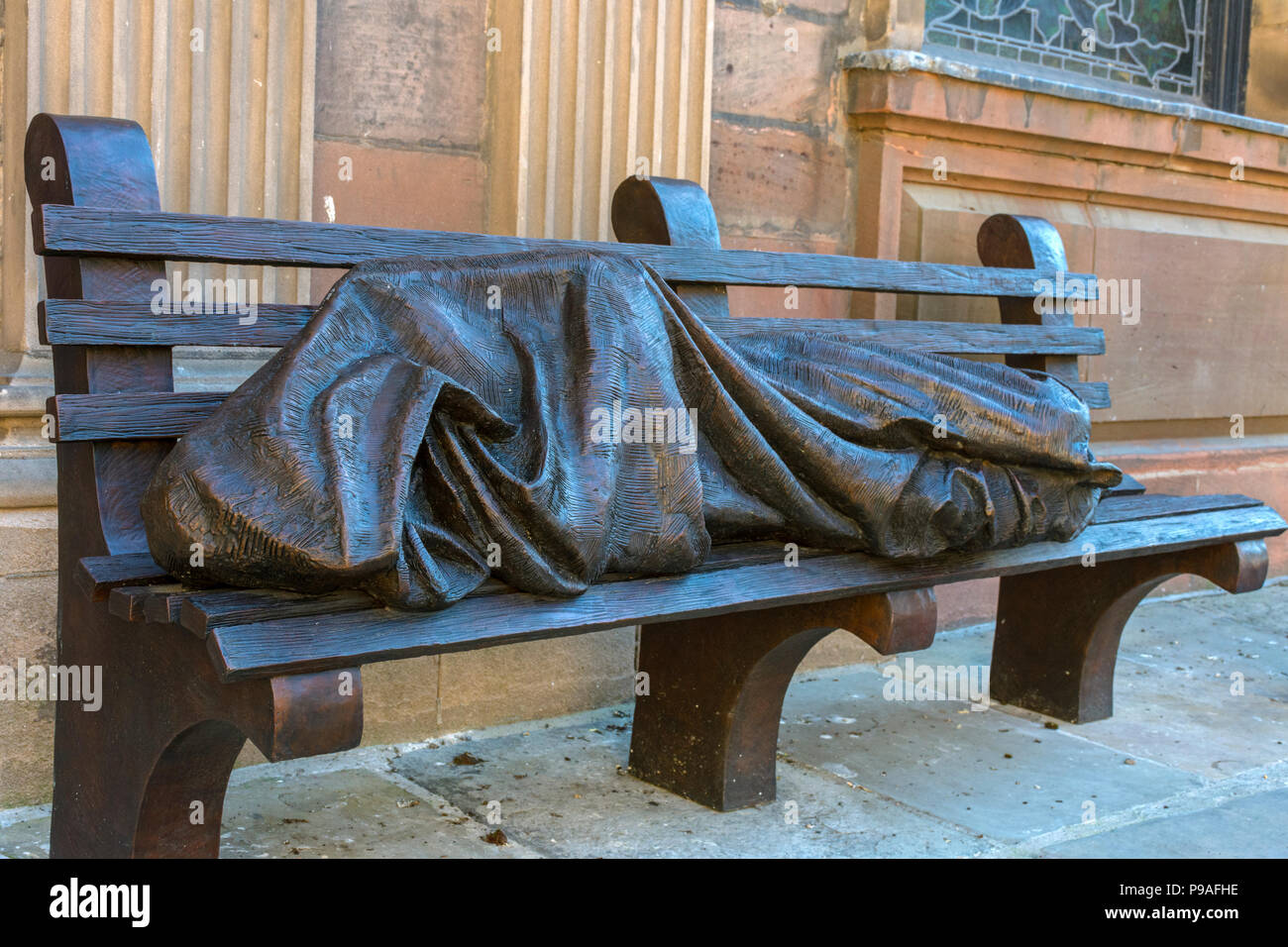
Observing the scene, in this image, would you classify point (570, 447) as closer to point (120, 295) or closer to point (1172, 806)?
point (120, 295)

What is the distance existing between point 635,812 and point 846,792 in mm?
485

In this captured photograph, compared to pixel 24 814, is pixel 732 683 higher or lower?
higher

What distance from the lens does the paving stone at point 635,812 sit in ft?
9.07

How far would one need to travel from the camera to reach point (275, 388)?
2086 mm

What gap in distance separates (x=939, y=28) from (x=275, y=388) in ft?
11.4

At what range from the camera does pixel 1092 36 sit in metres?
5.30

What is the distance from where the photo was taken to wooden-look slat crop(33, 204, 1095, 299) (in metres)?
2.28

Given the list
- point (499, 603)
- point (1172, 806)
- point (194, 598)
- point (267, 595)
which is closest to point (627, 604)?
point (499, 603)

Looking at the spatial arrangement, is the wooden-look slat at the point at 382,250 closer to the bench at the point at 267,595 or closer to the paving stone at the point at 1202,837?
the bench at the point at 267,595

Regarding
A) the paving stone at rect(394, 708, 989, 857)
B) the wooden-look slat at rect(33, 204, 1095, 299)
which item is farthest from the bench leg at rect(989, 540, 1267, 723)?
the paving stone at rect(394, 708, 989, 857)

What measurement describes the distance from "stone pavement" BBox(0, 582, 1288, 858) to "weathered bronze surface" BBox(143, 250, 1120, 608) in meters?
0.60

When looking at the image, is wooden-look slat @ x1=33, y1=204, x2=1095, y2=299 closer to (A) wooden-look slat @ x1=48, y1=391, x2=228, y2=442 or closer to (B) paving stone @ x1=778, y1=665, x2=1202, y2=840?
(A) wooden-look slat @ x1=48, y1=391, x2=228, y2=442

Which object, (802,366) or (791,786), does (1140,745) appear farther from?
(802,366)

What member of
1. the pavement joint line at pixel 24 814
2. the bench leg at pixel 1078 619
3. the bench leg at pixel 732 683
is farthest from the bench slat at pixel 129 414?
the bench leg at pixel 1078 619
